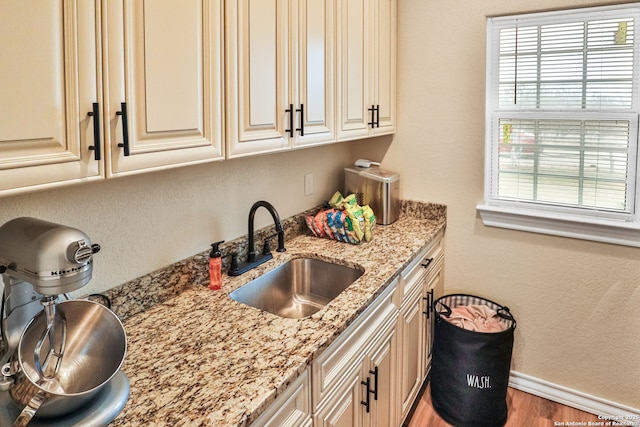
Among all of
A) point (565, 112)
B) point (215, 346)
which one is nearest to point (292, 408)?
point (215, 346)

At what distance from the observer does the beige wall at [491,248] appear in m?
2.17

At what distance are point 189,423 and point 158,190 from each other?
0.81m

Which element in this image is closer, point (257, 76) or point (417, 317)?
point (257, 76)

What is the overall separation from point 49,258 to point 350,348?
949 mm

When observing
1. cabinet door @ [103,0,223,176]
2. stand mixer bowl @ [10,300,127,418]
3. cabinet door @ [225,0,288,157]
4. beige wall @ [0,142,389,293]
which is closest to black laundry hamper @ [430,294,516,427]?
beige wall @ [0,142,389,293]

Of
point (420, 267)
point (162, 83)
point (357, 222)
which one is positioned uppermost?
point (162, 83)

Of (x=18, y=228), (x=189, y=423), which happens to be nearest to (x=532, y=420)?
(x=189, y=423)

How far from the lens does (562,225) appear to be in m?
2.20

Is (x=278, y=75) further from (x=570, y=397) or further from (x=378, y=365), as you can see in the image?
(x=570, y=397)

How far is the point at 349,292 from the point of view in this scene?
1556 mm

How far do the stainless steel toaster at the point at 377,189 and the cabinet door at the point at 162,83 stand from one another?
1.26 meters

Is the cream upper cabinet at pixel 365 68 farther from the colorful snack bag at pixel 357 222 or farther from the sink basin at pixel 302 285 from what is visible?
the sink basin at pixel 302 285

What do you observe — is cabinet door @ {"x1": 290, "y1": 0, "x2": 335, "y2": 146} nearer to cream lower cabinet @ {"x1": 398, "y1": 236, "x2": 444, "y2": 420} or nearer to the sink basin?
the sink basin

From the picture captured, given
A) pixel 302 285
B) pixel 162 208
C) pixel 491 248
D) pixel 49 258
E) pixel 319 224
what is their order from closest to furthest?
pixel 49 258, pixel 162 208, pixel 302 285, pixel 319 224, pixel 491 248
